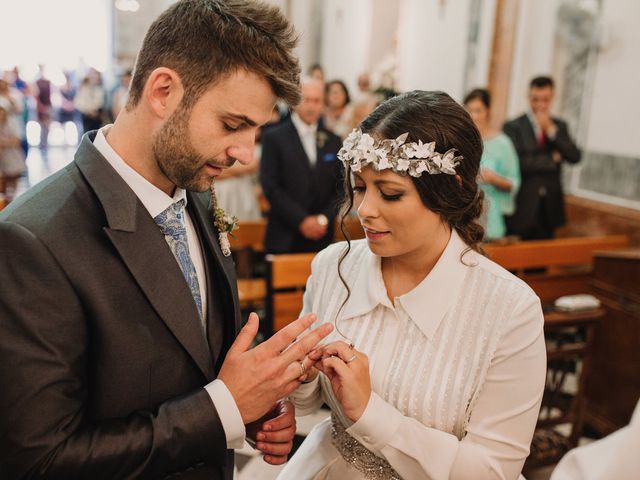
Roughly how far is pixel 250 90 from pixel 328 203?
120 inches

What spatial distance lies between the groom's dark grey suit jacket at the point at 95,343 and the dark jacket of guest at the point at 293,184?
2877mm

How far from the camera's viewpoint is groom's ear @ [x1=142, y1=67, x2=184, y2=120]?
1339 mm

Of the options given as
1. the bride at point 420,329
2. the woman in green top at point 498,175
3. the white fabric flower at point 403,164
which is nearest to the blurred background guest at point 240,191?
the woman in green top at point 498,175

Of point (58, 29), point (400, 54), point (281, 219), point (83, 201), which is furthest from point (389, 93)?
point (58, 29)

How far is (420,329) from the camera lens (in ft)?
5.76

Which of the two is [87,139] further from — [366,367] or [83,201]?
[366,367]

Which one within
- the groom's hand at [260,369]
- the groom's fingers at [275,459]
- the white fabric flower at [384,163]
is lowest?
the groom's fingers at [275,459]

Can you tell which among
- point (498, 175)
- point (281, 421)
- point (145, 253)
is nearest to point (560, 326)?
point (498, 175)

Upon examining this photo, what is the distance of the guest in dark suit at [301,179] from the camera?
427 centimetres

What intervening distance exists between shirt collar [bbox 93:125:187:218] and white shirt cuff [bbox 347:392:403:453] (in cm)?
75

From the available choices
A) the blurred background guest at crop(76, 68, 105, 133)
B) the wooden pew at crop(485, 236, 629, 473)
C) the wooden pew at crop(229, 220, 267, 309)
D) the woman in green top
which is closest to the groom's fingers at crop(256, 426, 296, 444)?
the wooden pew at crop(485, 236, 629, 473)

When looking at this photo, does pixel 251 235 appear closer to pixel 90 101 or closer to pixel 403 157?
pixel 403 157

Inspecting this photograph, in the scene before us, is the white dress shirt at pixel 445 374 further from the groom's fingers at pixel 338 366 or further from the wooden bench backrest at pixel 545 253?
the wooden bench backrest at pixel 545 253

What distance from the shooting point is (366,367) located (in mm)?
1617
